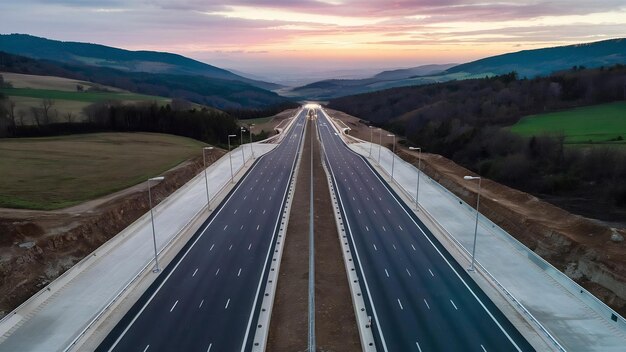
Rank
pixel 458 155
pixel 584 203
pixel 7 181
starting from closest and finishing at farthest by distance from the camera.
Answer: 1. pixel 7 181
2. pixel 584 203
3. pixel 458 155

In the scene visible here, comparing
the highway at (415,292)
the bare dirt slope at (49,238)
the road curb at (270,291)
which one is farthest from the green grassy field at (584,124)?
the bare dirt slope at (49,238)

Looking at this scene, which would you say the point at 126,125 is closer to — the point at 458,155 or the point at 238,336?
the point at 458,155

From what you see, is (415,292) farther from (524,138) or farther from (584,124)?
(584,124)

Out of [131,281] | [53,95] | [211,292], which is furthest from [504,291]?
[53,95]

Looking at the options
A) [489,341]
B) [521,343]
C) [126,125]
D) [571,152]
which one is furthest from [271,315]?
[126,125]

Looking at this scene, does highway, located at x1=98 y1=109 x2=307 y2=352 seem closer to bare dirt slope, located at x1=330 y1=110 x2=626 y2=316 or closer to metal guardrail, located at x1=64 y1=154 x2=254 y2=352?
metal guardrail, located at x1=64 y1=154 x2=254 y2=352

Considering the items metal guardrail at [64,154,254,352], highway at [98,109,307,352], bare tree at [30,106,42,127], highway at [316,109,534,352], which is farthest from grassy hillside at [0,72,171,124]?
highway at [316,109,534,352]

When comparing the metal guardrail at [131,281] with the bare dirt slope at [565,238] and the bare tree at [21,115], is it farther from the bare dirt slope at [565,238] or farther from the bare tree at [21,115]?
the bare tree at [21,115]
